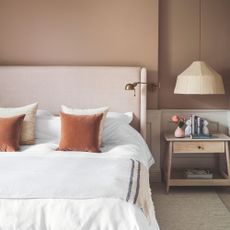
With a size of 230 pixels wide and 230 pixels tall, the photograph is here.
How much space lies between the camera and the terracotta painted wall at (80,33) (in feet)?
13.5

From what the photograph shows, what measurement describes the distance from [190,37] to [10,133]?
2259mm

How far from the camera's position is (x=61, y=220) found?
1878 millimetres

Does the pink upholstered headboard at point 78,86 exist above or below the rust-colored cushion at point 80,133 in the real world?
above

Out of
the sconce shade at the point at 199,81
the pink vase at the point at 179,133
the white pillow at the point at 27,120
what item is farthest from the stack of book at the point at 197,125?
the white pillow at the point at 27,120

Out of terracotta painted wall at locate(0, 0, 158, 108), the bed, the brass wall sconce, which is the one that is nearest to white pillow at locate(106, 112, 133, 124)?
the bed

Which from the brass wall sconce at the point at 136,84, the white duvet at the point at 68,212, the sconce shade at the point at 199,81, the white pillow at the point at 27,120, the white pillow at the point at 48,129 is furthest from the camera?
the brass wall sconce at the point at 136,84

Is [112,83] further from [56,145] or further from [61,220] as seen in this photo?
[61,220]

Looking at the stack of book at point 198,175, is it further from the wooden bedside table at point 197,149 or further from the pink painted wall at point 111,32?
the pink painted wall at point 111,32

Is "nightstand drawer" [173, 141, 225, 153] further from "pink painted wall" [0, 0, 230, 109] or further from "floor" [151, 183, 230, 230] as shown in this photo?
"pink painted wall" [0, 0, 230, 109]

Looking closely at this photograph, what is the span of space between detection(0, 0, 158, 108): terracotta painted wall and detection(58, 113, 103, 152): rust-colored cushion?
1.02 metres

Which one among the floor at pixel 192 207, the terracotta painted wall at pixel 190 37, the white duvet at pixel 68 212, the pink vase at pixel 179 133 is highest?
the terracotta painted wall at pixel 190 37

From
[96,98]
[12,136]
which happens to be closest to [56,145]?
[12,136]

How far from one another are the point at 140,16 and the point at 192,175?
5.95ft

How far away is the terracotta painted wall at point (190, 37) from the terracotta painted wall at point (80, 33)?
170mm
